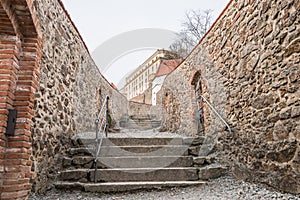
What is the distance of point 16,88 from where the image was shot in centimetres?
208

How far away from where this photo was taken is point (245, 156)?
275 centimetres

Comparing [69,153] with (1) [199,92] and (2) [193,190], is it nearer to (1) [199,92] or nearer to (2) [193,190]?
(2) [193,190]

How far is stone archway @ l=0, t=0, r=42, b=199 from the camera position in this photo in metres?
1.87

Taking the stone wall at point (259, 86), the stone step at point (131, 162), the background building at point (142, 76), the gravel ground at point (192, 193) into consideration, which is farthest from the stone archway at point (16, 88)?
the background building at point (142, 76)

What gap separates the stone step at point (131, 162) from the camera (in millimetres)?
3164

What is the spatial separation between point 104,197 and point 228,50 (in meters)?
2.91

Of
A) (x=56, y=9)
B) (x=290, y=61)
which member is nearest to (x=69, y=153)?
(x=56, y=9)

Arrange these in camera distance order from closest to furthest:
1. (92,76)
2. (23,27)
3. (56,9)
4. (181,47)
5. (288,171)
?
(288,171) < (23,27) < (56,9) < (92,76) < (181,47)

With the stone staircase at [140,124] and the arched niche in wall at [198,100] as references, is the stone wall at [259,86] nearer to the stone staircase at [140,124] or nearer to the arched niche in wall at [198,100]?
the arched niche in wall at [198,100]

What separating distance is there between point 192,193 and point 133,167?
1.05 metres

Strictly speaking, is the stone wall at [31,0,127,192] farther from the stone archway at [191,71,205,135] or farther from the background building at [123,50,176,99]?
the background building at [123,50,176,99]

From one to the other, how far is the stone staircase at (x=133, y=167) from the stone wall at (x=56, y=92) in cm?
29

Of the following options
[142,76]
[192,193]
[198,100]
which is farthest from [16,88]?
[142,76]

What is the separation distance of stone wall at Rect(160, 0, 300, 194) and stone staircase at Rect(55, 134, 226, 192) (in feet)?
1.87
